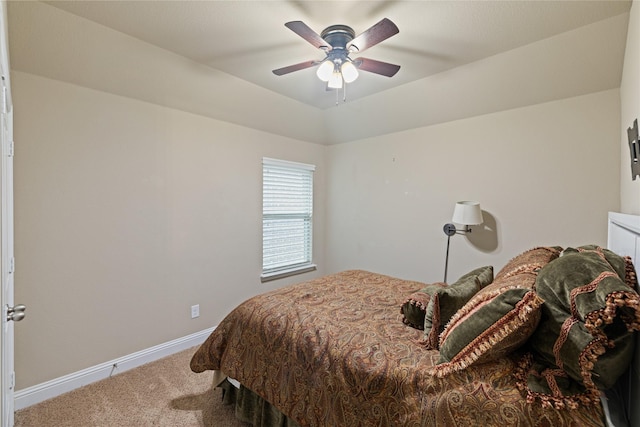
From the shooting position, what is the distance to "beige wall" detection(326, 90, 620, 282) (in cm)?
253

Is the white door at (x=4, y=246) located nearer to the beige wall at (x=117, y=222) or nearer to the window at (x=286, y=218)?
the beige wall at (x=117, y=222)

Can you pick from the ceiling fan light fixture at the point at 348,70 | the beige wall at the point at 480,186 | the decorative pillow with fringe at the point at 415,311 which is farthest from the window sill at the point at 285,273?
the ceiling fan light fixture at the point at 348,70

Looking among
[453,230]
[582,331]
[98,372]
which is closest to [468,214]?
[453,230]

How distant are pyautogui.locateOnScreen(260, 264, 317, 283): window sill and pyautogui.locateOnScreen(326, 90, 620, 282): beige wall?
0.47 meters

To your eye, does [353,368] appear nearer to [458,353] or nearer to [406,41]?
[458,353]

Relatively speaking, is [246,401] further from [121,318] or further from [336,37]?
[336,37]

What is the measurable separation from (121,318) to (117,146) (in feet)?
4.95

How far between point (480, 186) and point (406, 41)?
1.71 m

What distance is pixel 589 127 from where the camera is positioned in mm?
2518

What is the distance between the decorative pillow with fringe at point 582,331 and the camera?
88cm

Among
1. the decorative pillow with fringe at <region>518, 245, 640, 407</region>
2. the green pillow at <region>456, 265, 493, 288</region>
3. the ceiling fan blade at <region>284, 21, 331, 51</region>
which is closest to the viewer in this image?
the decorative pillow with fringe at <region>518, 245, 640, 407</region>

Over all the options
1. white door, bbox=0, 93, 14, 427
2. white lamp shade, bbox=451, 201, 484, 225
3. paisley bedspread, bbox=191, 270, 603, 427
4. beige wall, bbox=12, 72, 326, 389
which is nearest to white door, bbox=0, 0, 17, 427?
white door, bbox=0, 93, 14, 427

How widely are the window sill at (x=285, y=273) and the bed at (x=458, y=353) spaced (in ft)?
5.65

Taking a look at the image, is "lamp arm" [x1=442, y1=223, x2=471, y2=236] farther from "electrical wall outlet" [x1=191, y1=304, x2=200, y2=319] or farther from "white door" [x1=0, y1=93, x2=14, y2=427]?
"white door" [x1=0, y1=93, x2=14, y2=427]
